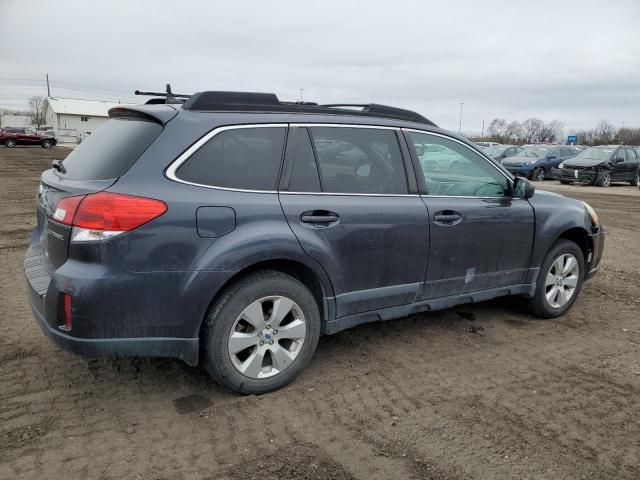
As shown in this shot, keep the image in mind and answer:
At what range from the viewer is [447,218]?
158 inches

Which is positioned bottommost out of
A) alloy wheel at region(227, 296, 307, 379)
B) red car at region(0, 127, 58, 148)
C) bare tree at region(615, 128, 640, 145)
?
alloy wheel at region(227, 296, 307, 379)

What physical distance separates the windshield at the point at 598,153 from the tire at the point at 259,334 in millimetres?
21572

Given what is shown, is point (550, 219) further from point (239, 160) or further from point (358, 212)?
point (239, 160)

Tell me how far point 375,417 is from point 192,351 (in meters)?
1.13

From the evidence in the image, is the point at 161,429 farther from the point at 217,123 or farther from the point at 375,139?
the point at 375,139

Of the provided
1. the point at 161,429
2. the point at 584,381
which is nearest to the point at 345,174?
the point at 161,429

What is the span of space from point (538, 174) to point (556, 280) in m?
20.1

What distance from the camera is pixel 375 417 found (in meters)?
3.17

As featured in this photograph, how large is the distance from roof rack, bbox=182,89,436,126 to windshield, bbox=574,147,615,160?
2057cm

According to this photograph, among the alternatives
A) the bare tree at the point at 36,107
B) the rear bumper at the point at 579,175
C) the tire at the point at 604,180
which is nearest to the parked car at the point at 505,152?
the rear bumper at the point at 579,175

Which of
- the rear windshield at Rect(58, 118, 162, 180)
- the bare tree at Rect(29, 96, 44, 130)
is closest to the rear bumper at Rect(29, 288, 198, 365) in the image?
the rear windshield at Rect(58, 118, 162, 180)

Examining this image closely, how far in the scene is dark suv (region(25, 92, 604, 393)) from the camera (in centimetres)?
289

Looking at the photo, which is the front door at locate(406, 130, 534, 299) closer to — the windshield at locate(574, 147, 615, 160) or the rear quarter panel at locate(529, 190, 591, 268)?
the rear quarter panel at locate(529, 190, 591, 268)

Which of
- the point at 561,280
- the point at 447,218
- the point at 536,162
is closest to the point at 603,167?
the point at 536,162
